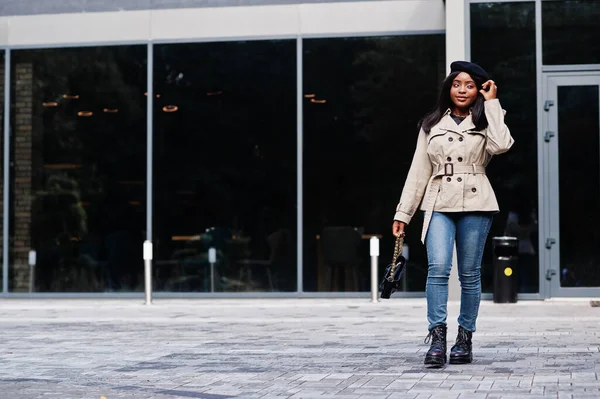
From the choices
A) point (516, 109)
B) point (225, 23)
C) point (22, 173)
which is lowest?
point (22, 173)

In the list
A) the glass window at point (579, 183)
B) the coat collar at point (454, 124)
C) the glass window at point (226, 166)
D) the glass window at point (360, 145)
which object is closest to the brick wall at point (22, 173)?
the glass window at point (226, 166)

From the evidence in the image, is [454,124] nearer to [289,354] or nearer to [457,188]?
[457,188]

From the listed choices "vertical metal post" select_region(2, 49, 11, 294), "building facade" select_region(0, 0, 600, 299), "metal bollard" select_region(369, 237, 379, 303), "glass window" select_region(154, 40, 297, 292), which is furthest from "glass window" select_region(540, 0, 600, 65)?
"vertical metal post" select_region(2, 49, 11, 294)

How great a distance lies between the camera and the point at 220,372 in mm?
7020

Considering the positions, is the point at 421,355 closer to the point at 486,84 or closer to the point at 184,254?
the point at 486,84

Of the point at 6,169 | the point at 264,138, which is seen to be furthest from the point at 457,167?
the point at 6,169

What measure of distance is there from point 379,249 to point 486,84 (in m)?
9.21

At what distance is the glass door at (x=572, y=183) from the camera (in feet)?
50.7

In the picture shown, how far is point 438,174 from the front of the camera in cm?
716

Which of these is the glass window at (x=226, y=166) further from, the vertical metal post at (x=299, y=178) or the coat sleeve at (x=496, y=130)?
the coat sleeve at (x=496, y=130)

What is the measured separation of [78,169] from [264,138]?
115 inches

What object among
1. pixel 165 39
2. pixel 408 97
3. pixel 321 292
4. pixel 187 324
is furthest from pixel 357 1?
pixel 187 324

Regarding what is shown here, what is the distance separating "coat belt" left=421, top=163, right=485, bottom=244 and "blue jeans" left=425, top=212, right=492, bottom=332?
4 centimetres

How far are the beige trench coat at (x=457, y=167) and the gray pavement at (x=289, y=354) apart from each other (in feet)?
3.33
